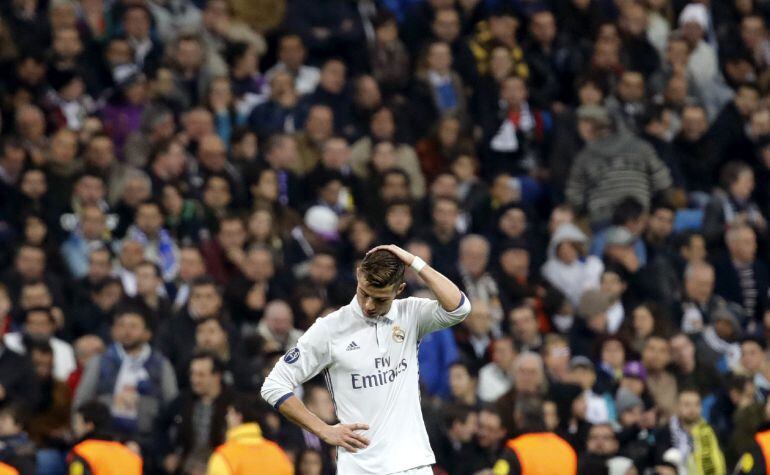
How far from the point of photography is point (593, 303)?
50.3 feet

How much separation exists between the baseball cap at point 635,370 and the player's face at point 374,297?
19.7ft

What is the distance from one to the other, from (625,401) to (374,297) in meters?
5.89

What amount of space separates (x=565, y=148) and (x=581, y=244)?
1.46 metres

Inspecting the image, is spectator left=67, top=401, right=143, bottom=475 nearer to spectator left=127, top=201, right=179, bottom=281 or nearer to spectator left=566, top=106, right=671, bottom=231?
spectator left=127, top=201, right=179, bottom=281

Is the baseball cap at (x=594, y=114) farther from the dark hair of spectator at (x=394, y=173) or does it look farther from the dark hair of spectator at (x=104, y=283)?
the dark hair of spectator at (x=104, y=283)

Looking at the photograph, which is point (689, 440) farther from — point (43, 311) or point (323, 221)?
point (43, 311)

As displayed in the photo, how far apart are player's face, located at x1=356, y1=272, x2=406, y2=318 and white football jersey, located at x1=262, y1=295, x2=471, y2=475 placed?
6cm

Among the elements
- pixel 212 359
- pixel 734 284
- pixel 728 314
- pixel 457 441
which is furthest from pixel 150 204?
pixel 734 284

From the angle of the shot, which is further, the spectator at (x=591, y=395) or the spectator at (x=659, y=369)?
the spectator at (x=659, y=369)

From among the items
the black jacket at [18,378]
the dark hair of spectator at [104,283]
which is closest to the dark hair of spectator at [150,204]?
the dark hair of spectator at [104,283]

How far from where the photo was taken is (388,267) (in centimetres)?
830

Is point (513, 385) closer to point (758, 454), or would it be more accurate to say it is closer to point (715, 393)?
point (715, 393)

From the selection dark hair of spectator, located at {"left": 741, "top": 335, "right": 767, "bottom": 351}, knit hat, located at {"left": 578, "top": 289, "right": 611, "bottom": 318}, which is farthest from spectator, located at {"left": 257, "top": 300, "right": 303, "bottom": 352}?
dark hair of spectator, located at {"left": 741, "top": 335, "right": 767, "bottom": 351}

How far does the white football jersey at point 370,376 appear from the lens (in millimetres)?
8523
